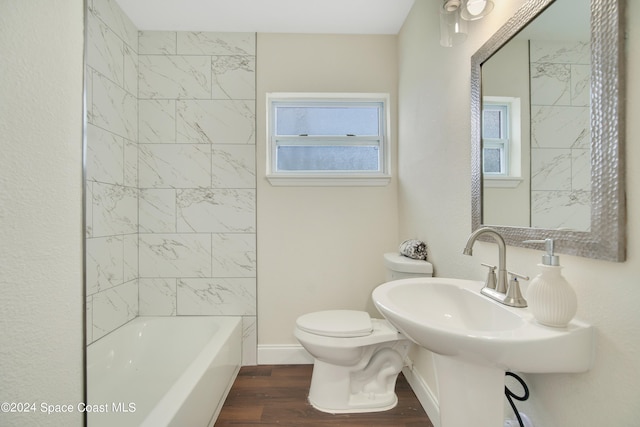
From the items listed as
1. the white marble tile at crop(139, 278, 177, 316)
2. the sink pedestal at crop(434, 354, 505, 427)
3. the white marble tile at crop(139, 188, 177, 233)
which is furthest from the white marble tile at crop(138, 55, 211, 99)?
the sink pedestal at crop(434, 354, 505, 427)

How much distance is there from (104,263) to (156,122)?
1040 millimetres

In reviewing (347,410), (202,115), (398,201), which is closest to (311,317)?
(347,410)

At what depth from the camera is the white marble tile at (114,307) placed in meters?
1.54

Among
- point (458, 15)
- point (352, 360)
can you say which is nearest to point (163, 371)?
point (352, 360)

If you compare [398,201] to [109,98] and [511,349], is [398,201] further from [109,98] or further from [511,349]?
[109,98]

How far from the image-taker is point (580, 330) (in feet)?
2.07

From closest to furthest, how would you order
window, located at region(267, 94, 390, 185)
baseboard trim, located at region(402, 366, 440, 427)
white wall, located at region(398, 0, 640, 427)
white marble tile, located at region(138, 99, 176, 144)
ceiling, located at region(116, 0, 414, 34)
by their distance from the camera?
white wall, located at region(398, 0, 640, 427), baseboard trim, located at region(402, 366, 440, 427), ceiling, located at region(116, 0, 414, 34), white marble tile, located at region(138, 99, 176, 144), window, located at region(267, 94, 390, 185)

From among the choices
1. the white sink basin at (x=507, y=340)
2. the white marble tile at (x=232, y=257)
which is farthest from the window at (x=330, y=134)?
the white sink basin at (x=507, y=340)

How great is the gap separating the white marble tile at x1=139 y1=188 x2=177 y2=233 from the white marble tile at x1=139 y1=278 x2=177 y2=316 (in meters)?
0.39

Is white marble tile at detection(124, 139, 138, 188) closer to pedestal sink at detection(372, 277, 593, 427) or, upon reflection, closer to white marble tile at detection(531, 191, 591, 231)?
pedestal sink at detection(372, 277, 593, 427)

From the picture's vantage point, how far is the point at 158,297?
76.6 inches

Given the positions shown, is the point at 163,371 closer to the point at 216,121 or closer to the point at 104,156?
the point at 104,156

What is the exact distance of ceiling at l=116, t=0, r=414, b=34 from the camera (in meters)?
1.69

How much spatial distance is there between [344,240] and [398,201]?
510 mm
